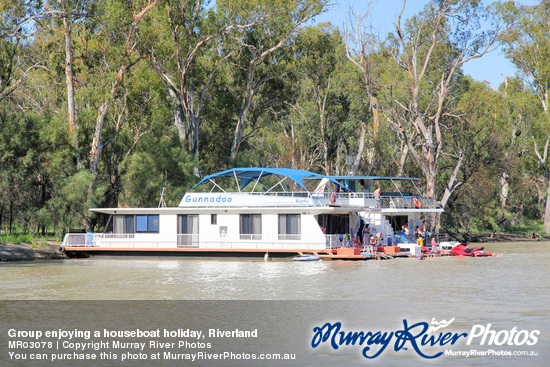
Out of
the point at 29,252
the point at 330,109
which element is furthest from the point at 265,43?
the point at 29,252

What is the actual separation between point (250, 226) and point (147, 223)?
542cm

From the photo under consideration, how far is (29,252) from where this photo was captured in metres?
33.2

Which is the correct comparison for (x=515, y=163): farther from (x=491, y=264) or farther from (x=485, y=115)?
(x=491, y=264)

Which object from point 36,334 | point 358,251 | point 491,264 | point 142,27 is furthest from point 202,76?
point 36,334

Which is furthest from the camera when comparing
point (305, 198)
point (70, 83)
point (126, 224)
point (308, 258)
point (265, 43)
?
point (265, 43)

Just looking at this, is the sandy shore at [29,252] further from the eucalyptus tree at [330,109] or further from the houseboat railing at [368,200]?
the eucalyptus tree at [330,109]

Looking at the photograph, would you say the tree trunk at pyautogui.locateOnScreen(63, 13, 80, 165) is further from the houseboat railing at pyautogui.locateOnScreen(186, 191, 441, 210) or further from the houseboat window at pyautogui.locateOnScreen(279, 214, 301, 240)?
the houseboat window at pyautogui.locateOnScreen(279, 214, 301, 240)

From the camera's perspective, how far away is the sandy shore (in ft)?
105

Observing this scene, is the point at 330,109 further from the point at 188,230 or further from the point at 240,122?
the point at 188,230

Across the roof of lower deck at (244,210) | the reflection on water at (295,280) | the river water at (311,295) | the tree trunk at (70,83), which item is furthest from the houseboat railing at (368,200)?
the tree trunk at (70,83)

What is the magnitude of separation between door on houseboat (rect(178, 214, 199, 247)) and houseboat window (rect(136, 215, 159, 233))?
1.31 meters

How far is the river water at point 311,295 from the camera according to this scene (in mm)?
14305

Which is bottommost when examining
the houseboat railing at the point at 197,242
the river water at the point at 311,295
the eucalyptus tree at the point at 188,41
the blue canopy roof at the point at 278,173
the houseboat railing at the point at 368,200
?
the river water at the point at 311,295

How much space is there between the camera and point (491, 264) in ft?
95.0
